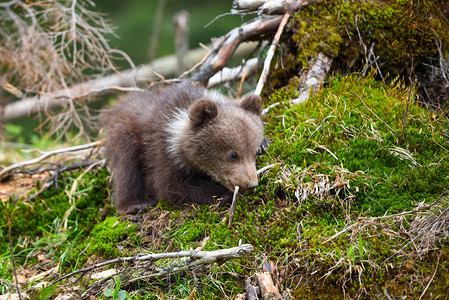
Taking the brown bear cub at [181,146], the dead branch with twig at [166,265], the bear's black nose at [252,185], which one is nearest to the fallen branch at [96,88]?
the brown bear cub at [181,146]

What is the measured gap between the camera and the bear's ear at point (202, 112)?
4.07m

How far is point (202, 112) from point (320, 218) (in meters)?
1.46

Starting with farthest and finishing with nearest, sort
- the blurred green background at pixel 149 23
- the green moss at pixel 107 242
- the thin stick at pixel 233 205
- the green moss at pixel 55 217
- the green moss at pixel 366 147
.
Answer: the blurred green background at pixel 149 23 < the green moss at pixel 55 217 < the green moss at pixel 107 242 < the thin stick at pixel 233 205 < the green moss at pixel 366 147

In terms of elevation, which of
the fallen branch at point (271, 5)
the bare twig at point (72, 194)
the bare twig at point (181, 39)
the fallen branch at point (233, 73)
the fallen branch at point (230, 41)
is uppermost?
the fallen branch at point (271, 5)

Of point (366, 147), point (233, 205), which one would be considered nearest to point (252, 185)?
point (233, 205)

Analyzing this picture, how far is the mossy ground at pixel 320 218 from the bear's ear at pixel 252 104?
1.00 feet

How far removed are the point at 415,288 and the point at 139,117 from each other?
3142 mm

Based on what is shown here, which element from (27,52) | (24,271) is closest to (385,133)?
(24,271)

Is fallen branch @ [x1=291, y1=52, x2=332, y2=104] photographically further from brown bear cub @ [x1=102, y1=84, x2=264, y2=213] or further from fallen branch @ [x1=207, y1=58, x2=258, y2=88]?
fallen branch @ [x1=207, y1=58, x2=258, y2=88]

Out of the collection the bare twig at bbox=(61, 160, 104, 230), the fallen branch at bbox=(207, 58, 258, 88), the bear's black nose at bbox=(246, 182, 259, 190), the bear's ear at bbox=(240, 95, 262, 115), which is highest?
the bear's ear at bbox=(240, 95, 262, 115)

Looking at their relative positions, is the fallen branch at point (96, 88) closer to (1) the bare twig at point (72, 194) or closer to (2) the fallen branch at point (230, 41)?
(2) the fallen branch at point (230, 41)

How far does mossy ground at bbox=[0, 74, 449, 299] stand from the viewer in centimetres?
304

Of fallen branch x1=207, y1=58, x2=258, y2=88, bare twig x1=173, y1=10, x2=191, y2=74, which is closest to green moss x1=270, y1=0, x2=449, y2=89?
fallen branch x1=207, y1=58, x2=258, y2=88

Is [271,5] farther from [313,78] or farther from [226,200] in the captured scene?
[226,200]
